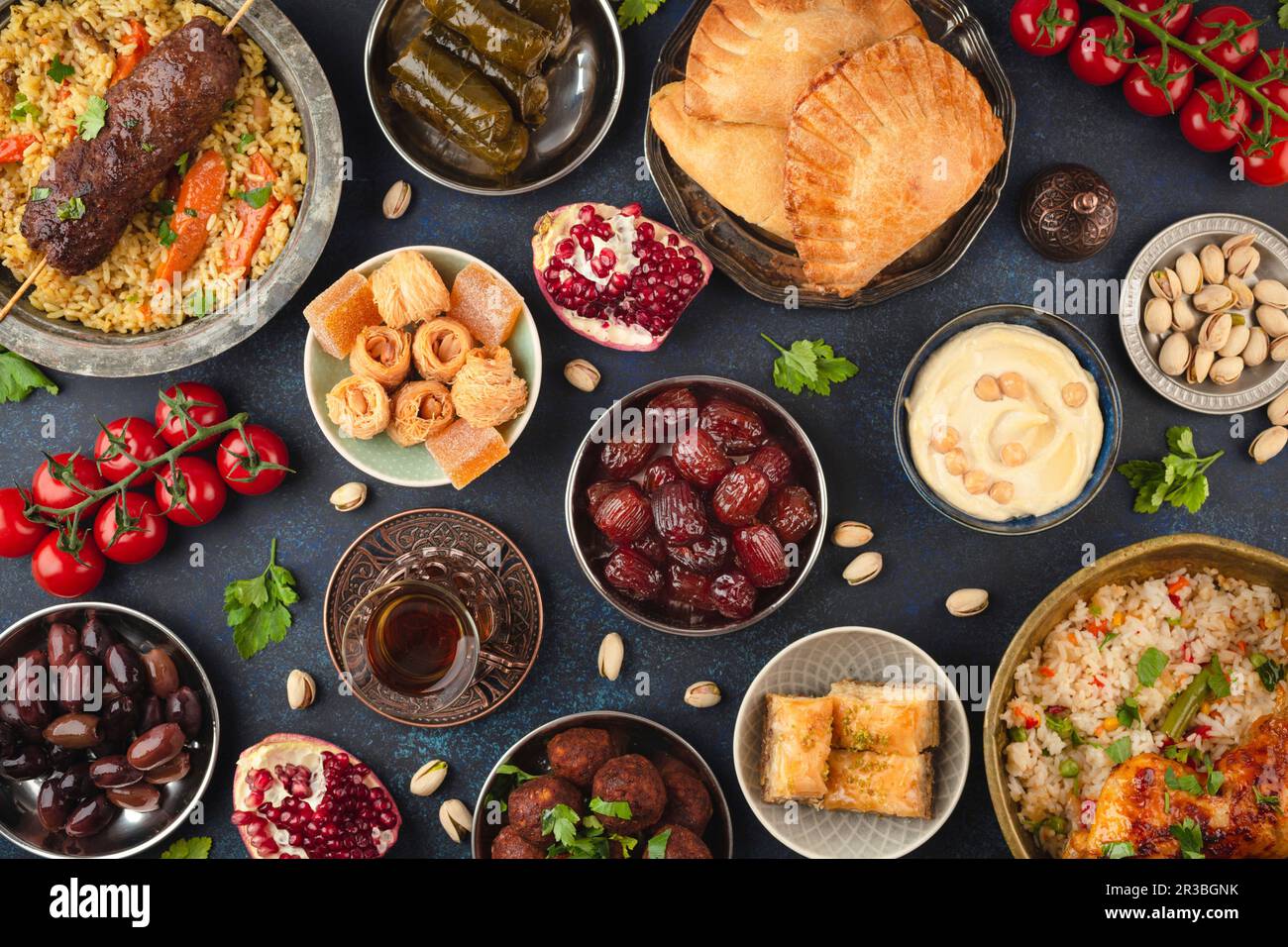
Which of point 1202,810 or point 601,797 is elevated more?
point 1202,810

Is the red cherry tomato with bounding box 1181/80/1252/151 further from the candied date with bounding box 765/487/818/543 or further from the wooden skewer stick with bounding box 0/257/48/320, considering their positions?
the wooden skewer stick with bounding box 0/257/48/320

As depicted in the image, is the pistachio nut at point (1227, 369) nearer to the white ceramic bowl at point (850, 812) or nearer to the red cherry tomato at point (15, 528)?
the white ceramic bowl at point (850, 812)

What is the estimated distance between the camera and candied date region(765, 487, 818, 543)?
3178 millimetres

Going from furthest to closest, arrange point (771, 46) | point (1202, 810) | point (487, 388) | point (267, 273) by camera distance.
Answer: point (267, 273) → point (487, 388) → point (771, 46) → point (1202, 810)

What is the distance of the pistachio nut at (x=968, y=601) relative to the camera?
3.35 meters

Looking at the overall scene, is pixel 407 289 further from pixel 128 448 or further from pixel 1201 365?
pixel 1201 365

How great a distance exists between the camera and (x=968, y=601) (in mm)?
3348

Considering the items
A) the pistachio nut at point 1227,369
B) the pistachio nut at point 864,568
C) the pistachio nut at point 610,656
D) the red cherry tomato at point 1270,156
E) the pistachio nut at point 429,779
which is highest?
the red cherry tomato at point 1270,156

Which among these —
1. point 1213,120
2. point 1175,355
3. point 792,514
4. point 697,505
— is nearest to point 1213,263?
point 1175,355

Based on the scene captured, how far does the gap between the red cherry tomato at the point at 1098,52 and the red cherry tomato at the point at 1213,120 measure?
0.27 meters

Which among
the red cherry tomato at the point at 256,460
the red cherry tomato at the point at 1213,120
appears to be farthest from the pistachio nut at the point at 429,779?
the red cherry tomato at the point at 1213,120

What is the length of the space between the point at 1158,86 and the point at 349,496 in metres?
3.03

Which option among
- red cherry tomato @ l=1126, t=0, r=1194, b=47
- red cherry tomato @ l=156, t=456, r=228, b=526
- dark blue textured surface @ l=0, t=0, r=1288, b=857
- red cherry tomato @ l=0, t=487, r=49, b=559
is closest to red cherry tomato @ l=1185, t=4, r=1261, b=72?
red cherry tomato @ l=1126, t=0, r=1194, b=47

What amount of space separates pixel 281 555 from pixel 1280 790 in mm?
3219
